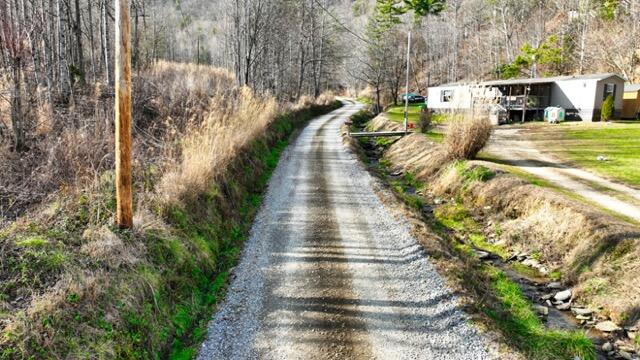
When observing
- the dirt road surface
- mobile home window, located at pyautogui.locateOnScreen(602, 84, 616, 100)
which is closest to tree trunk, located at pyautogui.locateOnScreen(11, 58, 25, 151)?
the dirt road surface

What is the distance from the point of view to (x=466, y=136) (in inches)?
658

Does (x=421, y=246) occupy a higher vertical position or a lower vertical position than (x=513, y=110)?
lower

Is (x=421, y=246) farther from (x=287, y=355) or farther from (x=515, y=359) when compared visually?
(x=287, y=355)

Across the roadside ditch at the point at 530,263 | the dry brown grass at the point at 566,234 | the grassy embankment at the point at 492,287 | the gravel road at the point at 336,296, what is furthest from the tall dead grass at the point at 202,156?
the dry brown grass at the point at 566,234

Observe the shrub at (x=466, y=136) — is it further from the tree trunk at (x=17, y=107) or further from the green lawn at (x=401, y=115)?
the tree trunk at (x=17, y=107)

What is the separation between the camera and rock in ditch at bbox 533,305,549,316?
26.0 feet

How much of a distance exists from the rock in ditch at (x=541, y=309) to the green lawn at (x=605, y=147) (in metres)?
7.88

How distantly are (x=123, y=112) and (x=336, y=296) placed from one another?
4.40 meters

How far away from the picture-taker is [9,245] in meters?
5.10

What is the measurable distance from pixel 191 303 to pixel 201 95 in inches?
438

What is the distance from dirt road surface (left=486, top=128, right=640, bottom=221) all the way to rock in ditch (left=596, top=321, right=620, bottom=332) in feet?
12.9

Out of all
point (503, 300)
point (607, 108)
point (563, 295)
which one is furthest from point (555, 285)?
point (607, 108)

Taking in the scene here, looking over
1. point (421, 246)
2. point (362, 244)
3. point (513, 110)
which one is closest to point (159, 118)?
point (362, 244)

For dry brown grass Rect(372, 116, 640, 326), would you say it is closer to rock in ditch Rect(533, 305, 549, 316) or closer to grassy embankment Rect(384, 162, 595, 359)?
grassy embankment Rect(384, 162, 595, 359)
